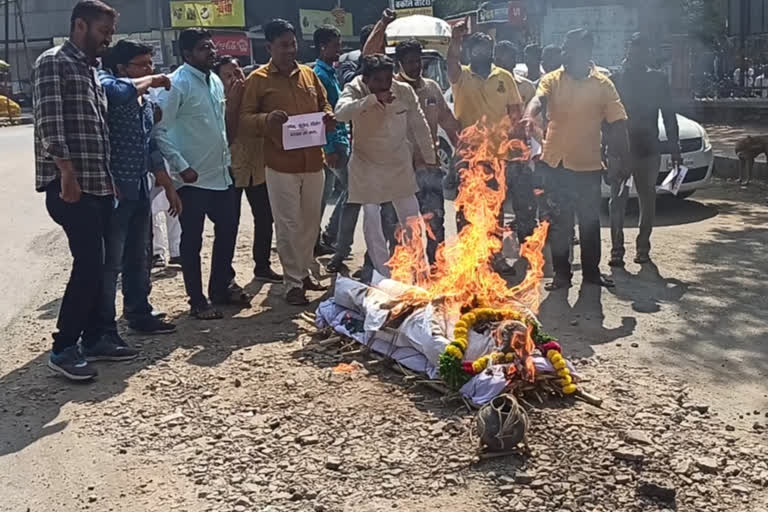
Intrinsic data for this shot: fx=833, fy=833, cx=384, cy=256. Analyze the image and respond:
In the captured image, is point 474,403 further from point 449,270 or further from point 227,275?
point 227,275

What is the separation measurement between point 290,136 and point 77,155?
6.34 ft

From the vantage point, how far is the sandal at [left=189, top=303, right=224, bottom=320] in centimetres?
640

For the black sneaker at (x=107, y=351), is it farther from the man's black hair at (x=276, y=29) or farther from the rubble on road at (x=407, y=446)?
the man's black hair at (x=276, y=29)

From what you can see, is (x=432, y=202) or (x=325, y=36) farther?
(x=325, y=36)

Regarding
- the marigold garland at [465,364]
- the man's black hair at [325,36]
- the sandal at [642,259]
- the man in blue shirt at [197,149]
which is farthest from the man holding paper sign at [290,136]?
the sandal at [642,259]

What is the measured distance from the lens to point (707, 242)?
8.84m

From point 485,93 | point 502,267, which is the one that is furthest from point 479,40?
point 502,267

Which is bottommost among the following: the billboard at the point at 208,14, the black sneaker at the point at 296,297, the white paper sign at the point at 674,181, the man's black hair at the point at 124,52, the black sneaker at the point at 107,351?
the black sneaker at the point at 107,351

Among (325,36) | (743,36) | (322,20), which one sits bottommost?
(325,36)

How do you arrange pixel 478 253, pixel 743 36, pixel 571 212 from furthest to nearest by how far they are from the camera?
pixel 743 36, pixel 571 212, pixel 478 253

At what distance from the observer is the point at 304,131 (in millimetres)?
6488

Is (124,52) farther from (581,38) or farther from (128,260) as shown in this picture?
(581,38)

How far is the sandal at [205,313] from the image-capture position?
21.0 feet

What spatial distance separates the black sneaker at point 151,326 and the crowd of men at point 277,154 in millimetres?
10
